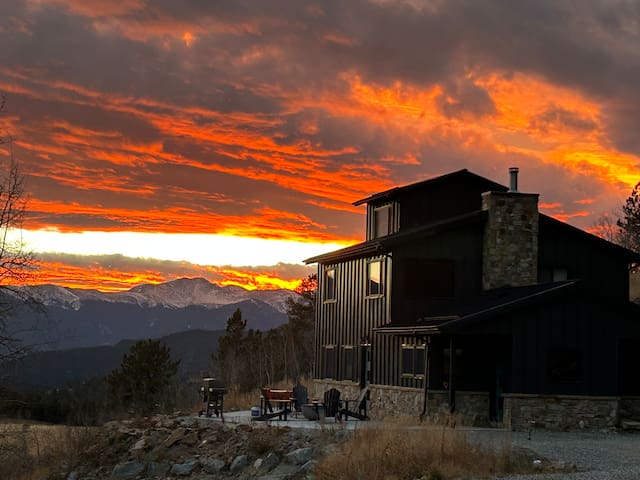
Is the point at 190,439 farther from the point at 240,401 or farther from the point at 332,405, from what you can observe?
the point at 240,401

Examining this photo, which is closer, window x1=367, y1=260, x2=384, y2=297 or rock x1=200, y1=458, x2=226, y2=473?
rock x1=200, y1=458, x2=226, y2=473

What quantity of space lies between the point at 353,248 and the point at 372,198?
356 cm

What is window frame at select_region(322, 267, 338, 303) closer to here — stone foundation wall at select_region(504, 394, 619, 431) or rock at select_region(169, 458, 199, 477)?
stone foundation wall at select_region(504, 394, 619, 431)

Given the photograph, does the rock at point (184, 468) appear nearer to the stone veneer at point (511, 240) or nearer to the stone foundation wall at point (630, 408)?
the stone veneer at point (511, 240)

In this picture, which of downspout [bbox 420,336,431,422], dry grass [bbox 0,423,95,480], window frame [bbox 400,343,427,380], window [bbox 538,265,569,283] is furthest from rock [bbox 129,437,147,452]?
window [bbox 538,265,569,283]

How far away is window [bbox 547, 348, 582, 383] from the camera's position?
2856 cm

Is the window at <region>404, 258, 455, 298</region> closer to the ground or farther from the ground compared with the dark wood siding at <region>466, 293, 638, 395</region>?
farther from the ground

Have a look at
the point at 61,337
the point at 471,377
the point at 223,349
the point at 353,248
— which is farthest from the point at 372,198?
the point at 223,349

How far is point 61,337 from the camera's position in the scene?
2194 centimetres

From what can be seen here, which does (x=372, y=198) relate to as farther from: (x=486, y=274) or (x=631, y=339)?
(x=631, y=339)

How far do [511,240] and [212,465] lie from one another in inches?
520

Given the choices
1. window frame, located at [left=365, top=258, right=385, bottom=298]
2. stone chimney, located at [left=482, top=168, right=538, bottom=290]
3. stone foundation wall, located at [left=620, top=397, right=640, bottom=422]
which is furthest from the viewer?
window frame, located at [left=365, top=258, right=385, bottom=298]

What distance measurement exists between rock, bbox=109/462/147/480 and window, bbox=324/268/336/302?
1277cm

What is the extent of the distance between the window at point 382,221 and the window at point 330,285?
233cm
